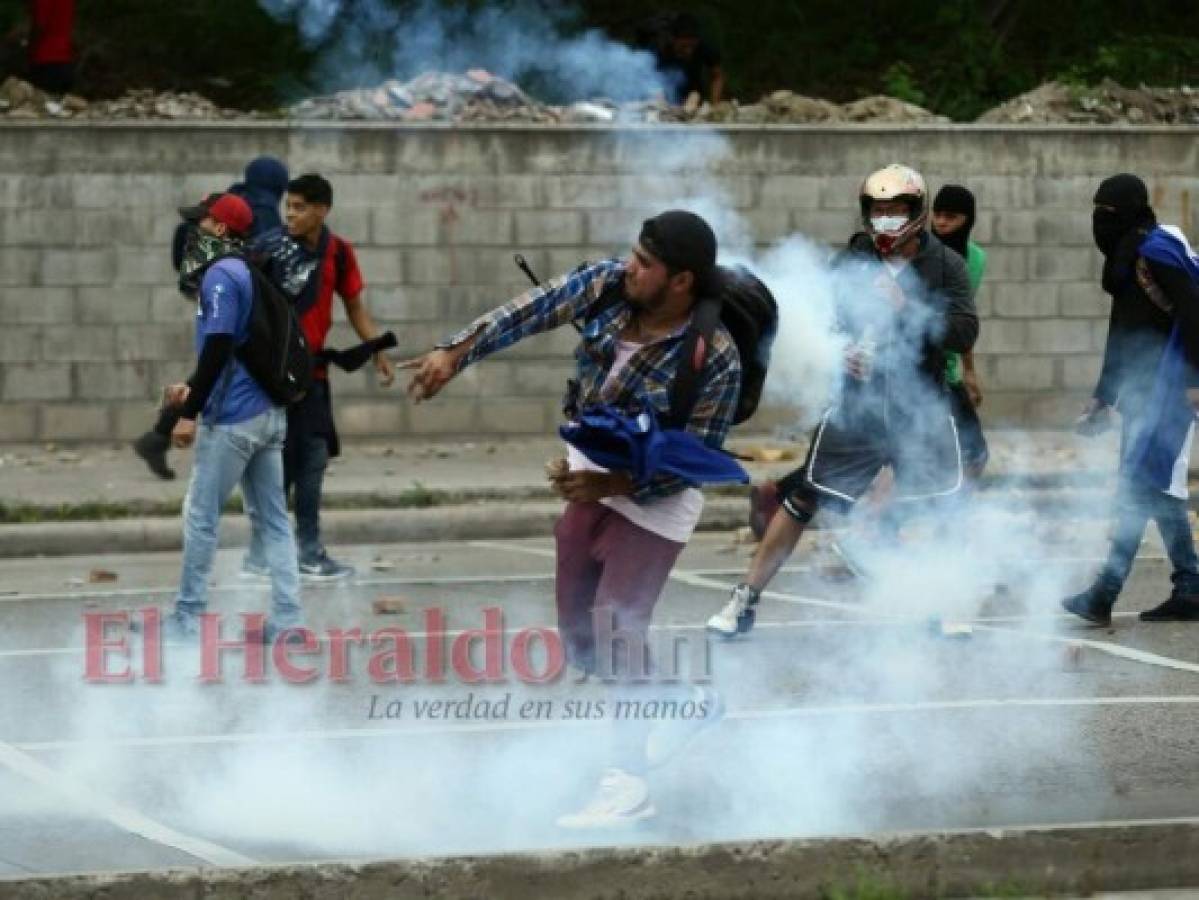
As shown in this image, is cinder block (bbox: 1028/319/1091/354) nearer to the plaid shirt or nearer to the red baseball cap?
the red baseball cap

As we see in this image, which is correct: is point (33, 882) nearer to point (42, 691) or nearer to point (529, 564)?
point (42, 691)

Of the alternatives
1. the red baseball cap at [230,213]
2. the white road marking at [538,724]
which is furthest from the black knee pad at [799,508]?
the red baseball cap at [230,213]

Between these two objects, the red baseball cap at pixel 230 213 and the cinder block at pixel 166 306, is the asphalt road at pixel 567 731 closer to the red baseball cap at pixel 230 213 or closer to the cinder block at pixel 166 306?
the red baseball cap at pixel 230 213

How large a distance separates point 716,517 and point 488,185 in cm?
363

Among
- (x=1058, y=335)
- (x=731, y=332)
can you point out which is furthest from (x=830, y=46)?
(x=731, y=332)

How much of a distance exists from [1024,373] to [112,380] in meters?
6.03

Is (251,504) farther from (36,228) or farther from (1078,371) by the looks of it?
(1078,371)

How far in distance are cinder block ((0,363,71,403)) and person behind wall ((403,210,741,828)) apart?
403 inches

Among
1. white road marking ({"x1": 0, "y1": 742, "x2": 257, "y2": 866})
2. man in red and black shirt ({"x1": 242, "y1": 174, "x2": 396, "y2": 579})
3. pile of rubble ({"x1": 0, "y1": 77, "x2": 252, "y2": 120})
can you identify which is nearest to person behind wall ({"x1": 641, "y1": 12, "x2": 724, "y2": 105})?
pile of rubble ({"x1": 0, "y1": 77, "x2": 252, "y2": 120})

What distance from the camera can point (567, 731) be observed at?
8.52 meters

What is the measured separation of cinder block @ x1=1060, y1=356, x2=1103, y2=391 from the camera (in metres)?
18.2

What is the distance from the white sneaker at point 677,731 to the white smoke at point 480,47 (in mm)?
8881

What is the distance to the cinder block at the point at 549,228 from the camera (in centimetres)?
1753

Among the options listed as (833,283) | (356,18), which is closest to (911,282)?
(833,283)
